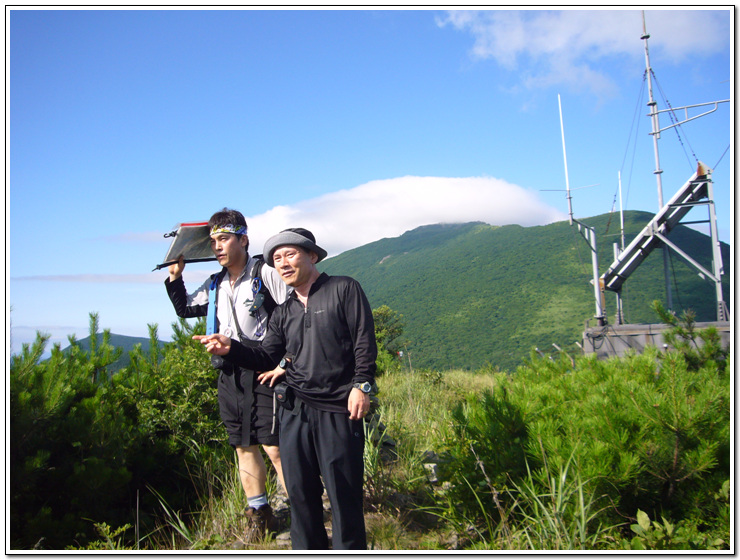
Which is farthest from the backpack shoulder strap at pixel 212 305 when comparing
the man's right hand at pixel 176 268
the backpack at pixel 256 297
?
the man's right hand at pixel 176 268

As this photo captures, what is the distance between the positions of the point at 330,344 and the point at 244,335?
2.40 ft

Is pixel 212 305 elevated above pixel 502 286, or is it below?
below

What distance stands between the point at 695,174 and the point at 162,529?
56.1 ft

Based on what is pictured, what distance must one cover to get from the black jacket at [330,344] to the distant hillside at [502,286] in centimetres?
3180

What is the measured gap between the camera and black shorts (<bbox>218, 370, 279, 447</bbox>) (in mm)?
3049

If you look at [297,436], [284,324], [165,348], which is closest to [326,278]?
[284,324]

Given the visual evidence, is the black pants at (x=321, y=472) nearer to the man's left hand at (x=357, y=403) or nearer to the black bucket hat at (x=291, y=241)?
the man's left hand at (x=357, y=403)

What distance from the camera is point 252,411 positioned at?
3.06 m

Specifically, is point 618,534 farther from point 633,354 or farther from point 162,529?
point 162,529

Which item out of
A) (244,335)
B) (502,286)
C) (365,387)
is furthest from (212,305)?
(502,286)

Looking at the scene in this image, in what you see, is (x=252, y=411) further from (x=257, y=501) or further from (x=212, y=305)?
(x=212, y=305)

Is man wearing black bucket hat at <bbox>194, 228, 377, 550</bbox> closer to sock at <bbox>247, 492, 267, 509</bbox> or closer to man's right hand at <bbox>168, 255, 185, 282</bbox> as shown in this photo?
sock at <bbox>247, 492, 267, 509</bbox>

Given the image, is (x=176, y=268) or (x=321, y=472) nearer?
(x=321, y=472)

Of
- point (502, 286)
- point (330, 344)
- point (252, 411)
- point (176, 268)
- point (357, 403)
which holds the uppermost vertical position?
point (502, 286)
